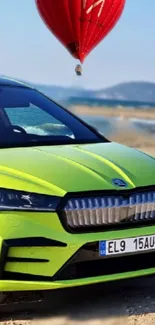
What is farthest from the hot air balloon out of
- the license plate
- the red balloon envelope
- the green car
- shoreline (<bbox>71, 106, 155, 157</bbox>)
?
the license plate

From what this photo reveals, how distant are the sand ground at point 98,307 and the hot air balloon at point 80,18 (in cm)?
2507

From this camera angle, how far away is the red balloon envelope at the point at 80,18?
30.0 meters

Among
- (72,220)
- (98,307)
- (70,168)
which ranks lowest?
(98,307)

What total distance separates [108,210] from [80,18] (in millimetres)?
26614

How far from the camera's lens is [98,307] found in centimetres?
519

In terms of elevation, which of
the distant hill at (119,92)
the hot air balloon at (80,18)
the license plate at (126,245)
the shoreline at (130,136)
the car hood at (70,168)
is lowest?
the distant hill at (119,92)

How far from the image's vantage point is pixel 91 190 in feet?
15.8

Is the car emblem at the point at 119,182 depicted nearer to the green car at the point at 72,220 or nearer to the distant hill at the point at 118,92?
the green car at the point at 72,220

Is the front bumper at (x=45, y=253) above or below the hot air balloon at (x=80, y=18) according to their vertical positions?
above

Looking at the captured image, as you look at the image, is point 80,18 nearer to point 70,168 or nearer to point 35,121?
point 35,121

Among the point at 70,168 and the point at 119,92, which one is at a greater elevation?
the point at 70,168

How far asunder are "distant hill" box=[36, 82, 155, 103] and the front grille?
152 meters

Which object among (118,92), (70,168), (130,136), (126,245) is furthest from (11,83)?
(118,92)

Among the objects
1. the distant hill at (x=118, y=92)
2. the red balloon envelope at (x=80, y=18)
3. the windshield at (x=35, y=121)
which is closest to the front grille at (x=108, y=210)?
the windshield at (x=35, y=121)
